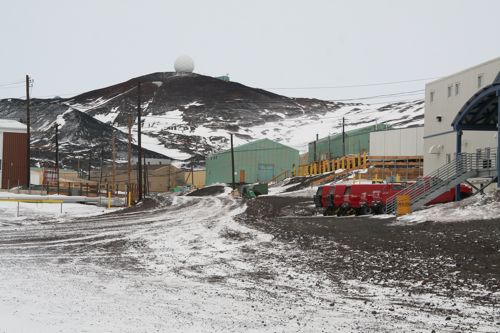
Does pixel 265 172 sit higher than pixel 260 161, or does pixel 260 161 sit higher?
pixel 260 161

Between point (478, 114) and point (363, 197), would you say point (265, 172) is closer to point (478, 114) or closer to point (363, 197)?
point (363, 197)

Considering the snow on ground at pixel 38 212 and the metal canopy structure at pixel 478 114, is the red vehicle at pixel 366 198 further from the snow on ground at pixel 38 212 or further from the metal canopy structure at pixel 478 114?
the snow on ground at pixel 38 212

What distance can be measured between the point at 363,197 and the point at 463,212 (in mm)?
8835

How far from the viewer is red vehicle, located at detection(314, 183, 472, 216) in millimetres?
32125

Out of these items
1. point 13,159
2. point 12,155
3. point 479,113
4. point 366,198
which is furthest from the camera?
point 13,159

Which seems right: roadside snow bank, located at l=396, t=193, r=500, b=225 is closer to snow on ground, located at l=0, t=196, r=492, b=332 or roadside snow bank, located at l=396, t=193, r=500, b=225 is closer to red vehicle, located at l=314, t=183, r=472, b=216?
red vehicle, located at l=314, t=183, r=472, b=216

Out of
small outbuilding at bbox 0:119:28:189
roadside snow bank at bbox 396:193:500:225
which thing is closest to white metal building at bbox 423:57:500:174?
roadside snow bank at bbox 396:193:500:225

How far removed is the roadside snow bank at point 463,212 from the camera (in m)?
23.3

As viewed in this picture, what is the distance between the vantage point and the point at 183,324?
8211 millimetres

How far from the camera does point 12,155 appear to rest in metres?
62.5

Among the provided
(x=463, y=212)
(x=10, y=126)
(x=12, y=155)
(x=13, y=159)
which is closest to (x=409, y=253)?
(x=463, y=212)

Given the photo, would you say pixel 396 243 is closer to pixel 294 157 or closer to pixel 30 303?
pixel 30 303

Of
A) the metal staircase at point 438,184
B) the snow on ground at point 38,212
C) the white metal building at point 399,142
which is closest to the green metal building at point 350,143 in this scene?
the white metal building at point 399,142

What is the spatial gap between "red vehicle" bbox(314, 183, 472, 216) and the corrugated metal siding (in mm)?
39154
